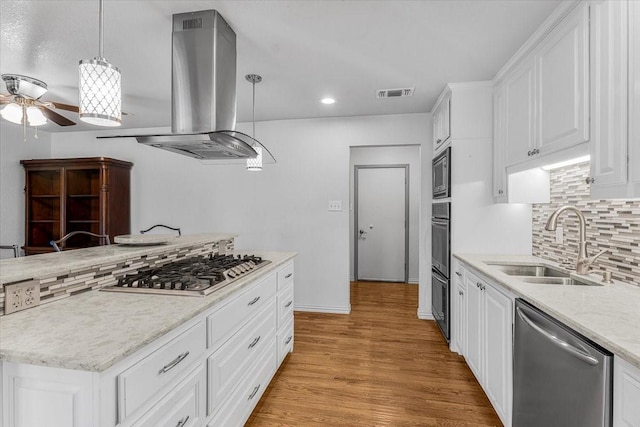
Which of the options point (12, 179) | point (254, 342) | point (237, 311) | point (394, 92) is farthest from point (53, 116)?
point (394, 92)

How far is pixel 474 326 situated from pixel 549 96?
1611 millimetres

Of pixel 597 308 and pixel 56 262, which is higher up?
pixel 56 262

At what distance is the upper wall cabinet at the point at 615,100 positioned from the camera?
128 centimetres

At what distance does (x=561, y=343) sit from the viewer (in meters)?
1.26

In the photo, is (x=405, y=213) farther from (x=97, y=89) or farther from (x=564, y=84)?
(x=97, y=89)

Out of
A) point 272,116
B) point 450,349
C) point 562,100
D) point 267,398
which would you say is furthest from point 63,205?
point 562,100

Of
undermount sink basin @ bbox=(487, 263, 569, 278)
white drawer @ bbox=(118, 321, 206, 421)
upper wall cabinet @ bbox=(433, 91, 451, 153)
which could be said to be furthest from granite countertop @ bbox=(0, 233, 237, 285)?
upper wall cabinet @ bbox=(433, 91, 451, 153)

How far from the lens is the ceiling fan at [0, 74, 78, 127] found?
2.26m

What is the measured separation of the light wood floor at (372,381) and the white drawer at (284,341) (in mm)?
104

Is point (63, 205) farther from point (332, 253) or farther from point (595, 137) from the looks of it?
point (595, 137)

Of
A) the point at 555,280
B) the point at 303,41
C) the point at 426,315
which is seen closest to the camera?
the point at 555,280

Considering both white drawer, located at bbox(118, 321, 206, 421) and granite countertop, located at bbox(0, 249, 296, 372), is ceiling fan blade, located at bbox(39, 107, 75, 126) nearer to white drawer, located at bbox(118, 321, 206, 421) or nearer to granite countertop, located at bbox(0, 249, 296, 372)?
granite countertop, located at bbox(0, 249, 296, 372)

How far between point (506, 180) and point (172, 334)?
2552 millimetres

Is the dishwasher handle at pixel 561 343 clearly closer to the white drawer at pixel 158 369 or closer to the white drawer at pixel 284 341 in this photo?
the white drawer at pixel 158 369
